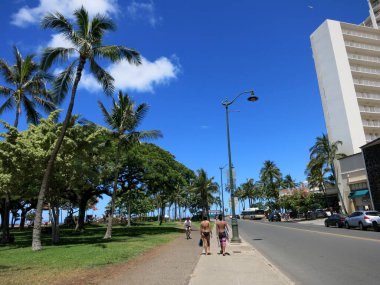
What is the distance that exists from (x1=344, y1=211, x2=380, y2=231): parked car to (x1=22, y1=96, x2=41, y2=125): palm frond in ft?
83.4

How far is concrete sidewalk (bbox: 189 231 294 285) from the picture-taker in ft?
27.7

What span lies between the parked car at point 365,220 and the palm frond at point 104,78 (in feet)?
67.2

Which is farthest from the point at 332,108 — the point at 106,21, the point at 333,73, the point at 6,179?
the point at 6,179

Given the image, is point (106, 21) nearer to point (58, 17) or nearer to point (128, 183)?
point (58, 17)

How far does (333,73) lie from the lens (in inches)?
2542

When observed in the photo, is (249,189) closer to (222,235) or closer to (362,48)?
(362,48)

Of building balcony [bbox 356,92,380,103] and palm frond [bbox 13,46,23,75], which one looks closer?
palm frond [bbox 13,46,23,75]

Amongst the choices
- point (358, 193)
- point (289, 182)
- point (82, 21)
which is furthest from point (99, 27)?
point (289, 182)

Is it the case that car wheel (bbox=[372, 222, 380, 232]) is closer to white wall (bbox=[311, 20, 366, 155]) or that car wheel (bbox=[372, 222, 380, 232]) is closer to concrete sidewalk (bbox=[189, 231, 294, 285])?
concrete sidewalk (bbox=[189, 231, 294, 285])

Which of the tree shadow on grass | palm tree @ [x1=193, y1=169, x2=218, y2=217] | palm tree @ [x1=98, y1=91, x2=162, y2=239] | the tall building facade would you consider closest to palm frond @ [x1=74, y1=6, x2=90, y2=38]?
palm tree @ [x1=98, y1=91, x2=162, y2=239]

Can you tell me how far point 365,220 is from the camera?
27141 millimetres

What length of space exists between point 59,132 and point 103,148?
12.4 ft

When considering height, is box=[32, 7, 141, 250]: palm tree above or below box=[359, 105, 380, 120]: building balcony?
below

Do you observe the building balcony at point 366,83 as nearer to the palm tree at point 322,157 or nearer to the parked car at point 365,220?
the palm tree at point 322,157
